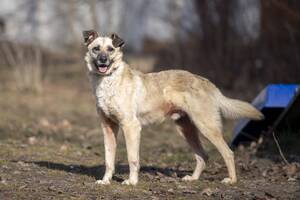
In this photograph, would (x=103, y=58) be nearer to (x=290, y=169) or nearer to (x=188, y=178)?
(x=188, y=178)

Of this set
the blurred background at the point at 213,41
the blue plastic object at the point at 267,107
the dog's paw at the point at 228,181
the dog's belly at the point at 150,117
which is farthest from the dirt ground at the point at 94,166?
the blurred background at the point at 213,41

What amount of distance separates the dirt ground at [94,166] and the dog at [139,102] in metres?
0.40

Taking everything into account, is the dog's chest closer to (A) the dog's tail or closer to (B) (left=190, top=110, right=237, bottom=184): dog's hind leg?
(B) (left=190, top=110, right=237, bottom=184): dog's hind leg

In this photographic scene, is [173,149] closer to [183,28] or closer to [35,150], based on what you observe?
[35,150]

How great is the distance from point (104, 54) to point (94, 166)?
200 cm

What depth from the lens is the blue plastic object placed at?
34.3ft

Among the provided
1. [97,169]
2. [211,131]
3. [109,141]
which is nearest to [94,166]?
[97,169]

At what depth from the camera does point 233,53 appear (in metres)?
18.5

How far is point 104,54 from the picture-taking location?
26.8ft

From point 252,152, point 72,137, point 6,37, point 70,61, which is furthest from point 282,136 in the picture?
point 70,61

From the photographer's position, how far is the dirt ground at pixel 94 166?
7.54m

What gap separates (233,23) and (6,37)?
264 inches

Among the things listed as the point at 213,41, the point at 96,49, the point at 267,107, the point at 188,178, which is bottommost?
the point at 188,178

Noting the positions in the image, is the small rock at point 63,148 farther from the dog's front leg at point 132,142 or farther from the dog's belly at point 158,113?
the dog's front leg at point 132,142
